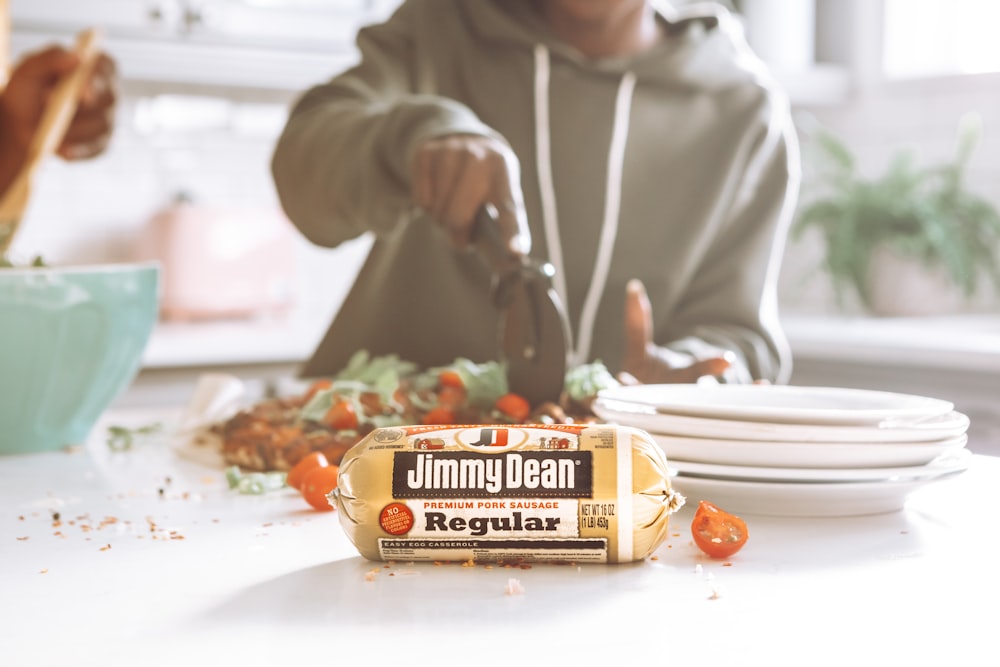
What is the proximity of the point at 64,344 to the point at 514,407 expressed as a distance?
416 millimetres

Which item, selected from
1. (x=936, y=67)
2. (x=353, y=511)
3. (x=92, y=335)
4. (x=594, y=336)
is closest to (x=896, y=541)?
(x=353, y=511)

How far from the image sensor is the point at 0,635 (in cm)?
51

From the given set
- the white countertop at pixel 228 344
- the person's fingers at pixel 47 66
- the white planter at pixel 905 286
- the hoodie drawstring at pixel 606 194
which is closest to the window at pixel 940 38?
the white planter at pixel 905 286

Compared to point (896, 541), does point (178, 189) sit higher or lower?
lower

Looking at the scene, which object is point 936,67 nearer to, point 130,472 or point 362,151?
point 362,151

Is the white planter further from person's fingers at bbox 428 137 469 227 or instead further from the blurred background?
person's fingers at bbox 428 137 469 227

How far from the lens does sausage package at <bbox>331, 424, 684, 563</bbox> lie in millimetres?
588

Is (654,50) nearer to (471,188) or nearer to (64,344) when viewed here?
(471,188)

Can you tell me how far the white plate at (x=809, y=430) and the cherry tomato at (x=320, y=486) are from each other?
0.23 m

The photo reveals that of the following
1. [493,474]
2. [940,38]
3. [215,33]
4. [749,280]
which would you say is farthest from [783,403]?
[940,38]

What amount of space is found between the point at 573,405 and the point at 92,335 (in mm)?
446

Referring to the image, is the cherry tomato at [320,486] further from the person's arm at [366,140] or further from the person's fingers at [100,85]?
the person's fingers at [100,85]

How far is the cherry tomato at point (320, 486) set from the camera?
0.77 m

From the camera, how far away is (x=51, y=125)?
1.71m
